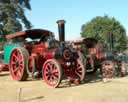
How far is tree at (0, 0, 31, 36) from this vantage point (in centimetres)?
3117

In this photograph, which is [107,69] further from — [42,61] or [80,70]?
[42,61]

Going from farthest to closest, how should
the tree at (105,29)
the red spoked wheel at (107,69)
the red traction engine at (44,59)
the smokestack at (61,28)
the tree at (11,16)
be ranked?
the tree at (105,29) → the tree at (11,16) → the red spoked wheel at (107,69) → the smokestack at (61,28) → the red traction engine at (44,59)

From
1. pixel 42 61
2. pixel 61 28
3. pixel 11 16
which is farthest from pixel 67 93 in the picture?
pixel 11 16

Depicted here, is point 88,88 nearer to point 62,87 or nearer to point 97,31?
point 62,87

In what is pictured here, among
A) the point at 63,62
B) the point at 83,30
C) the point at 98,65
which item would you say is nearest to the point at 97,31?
the point at 83,30

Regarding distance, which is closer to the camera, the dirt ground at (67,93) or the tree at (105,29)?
the dirt ground at (67,93)

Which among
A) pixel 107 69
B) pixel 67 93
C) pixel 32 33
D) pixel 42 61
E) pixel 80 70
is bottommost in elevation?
pixel 67 93

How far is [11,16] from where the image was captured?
3191cm

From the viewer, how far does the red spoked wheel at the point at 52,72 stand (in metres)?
10.5

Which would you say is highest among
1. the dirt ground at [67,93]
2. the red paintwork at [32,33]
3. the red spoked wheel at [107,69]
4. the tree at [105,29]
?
the tree at [105,29]

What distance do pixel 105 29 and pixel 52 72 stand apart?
38160mm

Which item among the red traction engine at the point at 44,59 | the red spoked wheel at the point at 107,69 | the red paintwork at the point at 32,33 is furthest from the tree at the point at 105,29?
the red traction engine at the point at 44,59

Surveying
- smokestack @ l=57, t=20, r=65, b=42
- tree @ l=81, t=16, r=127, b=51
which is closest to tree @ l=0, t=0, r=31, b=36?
tree @ l=81, t=16, r=127, b=51

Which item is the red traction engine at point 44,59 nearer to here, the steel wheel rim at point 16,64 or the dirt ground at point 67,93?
the steel wheel rim at point 16,64
